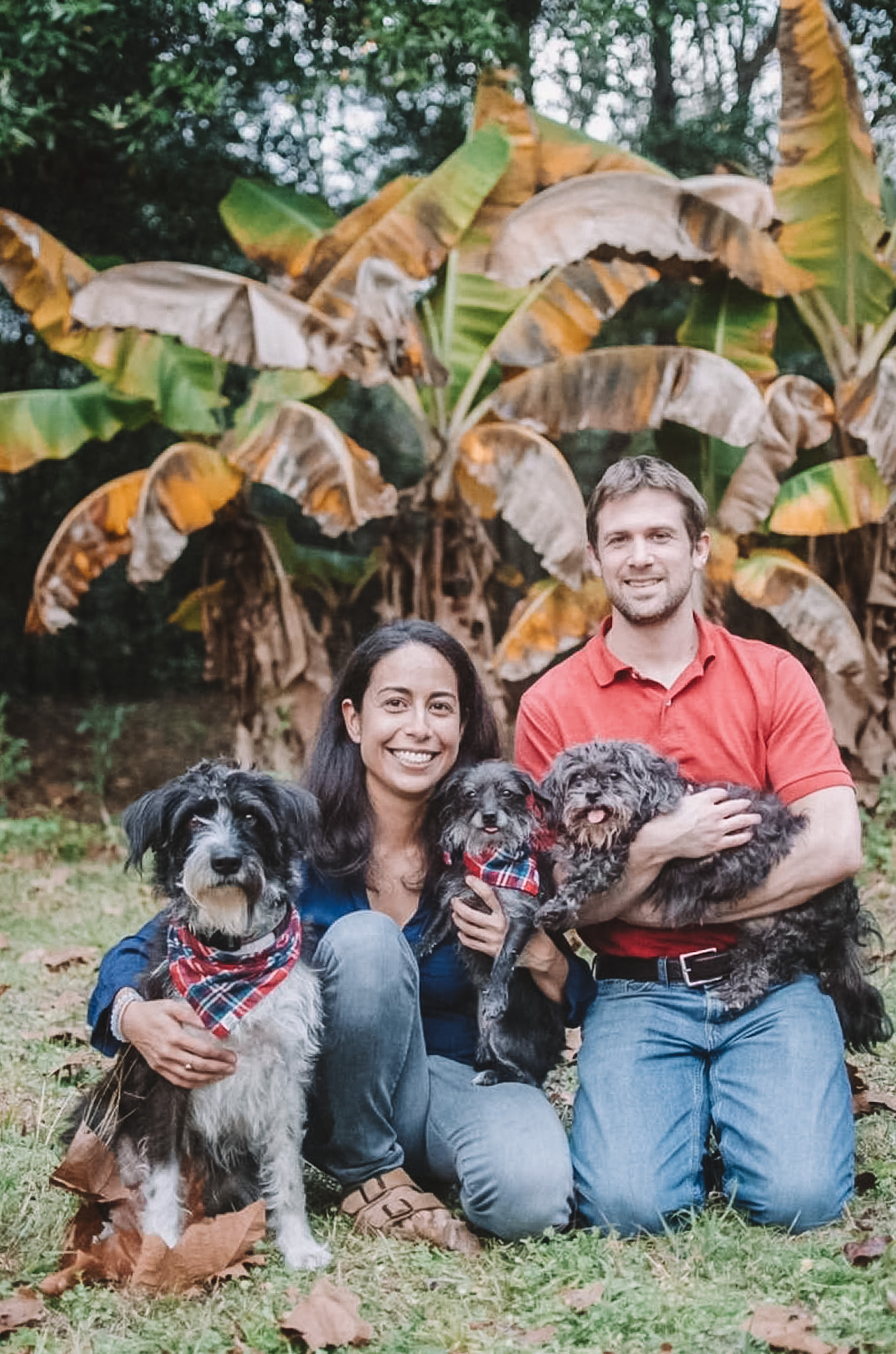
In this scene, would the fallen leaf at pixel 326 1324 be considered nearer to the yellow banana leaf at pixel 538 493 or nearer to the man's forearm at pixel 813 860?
the man's forearm at pixel 813 860

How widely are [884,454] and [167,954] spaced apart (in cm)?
547

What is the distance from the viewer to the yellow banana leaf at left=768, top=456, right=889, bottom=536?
754cm

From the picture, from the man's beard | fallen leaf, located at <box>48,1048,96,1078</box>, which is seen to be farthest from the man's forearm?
fallen leaf, located at <box>48,1048,96,1078</box>

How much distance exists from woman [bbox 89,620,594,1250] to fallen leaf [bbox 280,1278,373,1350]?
499mm

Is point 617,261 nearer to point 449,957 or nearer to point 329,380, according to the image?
point 329,380

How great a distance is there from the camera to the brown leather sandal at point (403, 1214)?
336 centimetres

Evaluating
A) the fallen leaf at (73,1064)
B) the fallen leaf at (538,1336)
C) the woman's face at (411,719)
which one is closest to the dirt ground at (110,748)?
the fallen leaf at (73,1064)

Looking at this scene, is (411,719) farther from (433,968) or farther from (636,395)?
(636,395)

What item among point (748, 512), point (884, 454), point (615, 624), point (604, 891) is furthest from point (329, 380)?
point (604, 891)

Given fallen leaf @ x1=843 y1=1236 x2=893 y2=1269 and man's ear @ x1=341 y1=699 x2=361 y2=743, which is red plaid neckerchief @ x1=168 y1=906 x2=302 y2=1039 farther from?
fallen leaf @ x1=843 y1=1236 x2=893 y2=1269

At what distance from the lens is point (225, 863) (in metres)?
3.10

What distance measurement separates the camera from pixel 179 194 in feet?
33.7

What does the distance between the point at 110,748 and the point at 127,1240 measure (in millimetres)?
8850

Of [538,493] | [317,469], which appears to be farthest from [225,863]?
[538,493]
